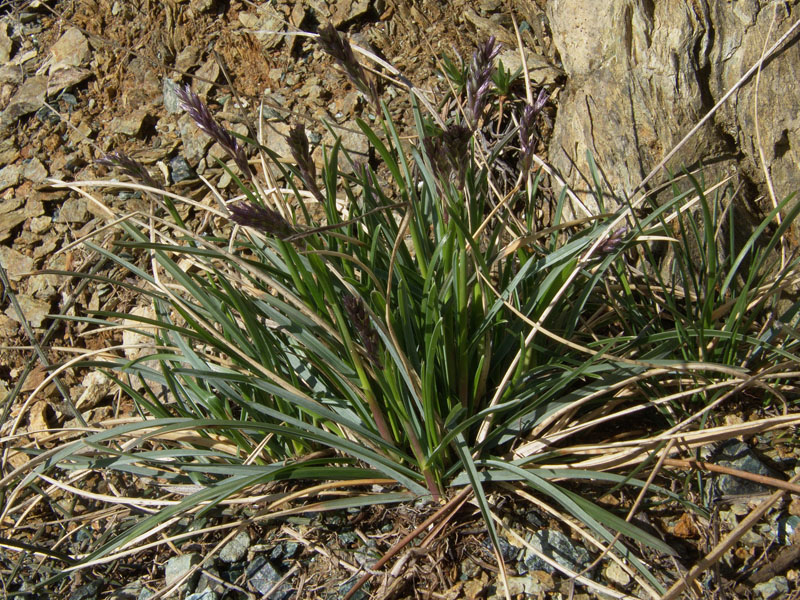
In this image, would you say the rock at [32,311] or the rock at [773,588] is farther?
the rock at [32,311]

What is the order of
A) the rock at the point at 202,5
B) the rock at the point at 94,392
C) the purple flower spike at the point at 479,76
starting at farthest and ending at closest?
the rock at the point at 202,5 → the rock at the point at 94,392 → the purple flower spike at the point at 479,76

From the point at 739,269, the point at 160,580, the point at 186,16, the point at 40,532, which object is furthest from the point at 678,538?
the point at 186,16

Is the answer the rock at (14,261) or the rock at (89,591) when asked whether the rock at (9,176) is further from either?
the rock at (89,591)

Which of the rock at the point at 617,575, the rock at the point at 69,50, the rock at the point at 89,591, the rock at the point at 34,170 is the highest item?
the rock at the point at 69,50

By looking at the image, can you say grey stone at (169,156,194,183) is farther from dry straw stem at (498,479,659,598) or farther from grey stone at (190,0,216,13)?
dry straw stem at (498,479,659,598)

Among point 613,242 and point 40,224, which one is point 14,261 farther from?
point 613,242

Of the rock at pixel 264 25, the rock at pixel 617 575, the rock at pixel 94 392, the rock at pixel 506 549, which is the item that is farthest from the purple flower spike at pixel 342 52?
the rock at pixel 264 25

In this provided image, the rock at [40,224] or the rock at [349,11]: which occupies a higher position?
the rock at [349,11]

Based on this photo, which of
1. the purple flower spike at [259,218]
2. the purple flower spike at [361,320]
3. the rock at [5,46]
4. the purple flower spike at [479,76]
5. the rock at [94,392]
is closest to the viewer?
the purple flower spike at [259,218]
